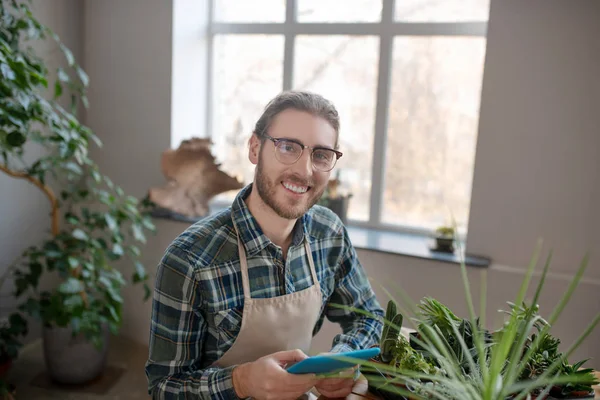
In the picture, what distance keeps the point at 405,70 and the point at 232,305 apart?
6.14ft

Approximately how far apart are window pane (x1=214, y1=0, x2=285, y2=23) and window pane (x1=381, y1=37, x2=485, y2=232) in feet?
2.40

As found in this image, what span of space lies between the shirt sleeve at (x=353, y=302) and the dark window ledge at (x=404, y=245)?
0.80m

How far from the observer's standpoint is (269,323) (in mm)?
1465

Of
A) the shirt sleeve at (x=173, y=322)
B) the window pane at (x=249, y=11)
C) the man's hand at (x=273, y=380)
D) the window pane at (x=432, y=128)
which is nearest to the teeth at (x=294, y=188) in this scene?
the shirt sleeve at (x=173, y=322)

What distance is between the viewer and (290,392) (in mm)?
1223

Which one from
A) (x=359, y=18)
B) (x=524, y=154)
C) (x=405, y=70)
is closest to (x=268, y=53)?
(x=359, y=18)

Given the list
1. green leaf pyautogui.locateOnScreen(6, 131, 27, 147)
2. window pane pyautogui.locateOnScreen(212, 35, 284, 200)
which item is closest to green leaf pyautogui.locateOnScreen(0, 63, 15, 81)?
green leaf pyautogui.locateOnScreen(6, 131, 27, 147)

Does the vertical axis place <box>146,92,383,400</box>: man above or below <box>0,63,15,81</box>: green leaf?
below

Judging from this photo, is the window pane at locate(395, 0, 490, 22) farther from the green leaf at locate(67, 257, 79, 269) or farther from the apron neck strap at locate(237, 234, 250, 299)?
the green leaf at locate(67, 257, 79, 269)

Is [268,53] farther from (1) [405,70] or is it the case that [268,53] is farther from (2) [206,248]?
(2) [206,248]

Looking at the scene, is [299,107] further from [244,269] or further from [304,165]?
[244,269]

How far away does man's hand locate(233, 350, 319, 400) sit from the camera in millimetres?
1203

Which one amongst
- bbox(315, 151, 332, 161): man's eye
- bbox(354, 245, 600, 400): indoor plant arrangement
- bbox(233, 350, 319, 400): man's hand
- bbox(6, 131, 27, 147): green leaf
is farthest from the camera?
bbox(6, 131, 27, 147): green leaf

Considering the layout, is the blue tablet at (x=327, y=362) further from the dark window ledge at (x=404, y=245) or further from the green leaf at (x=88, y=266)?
the green leaf at (x=88, y=266)
